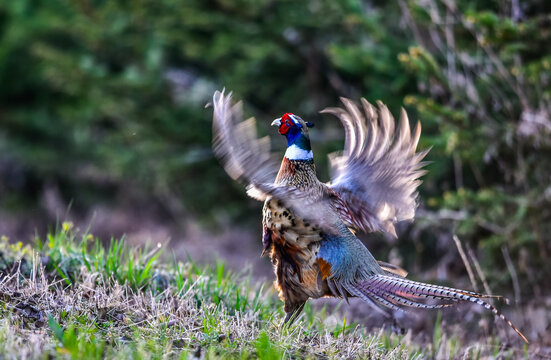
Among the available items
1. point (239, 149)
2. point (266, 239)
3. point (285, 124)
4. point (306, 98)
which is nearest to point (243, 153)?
point (239, 149)

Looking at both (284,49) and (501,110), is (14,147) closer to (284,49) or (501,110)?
(284,49)

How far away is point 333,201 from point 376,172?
0.36 metres

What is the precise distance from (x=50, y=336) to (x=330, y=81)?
231 inches

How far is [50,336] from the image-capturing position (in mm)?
3533

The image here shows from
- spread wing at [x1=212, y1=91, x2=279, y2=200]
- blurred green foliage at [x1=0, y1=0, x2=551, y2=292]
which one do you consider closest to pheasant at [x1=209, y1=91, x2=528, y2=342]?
spread wing at [x1=212, y1=91, x2=279, y2=200]

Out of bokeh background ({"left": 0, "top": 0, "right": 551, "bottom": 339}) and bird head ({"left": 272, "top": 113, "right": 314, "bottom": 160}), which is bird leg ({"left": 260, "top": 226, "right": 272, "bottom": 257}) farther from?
bokeh background ({"left": 0, "top": 0, "right": 551, "bottom": 339})

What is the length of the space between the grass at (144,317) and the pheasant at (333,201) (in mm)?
323

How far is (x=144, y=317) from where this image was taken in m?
4.07

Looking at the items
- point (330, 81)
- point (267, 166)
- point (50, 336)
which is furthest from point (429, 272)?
point (50, 336)

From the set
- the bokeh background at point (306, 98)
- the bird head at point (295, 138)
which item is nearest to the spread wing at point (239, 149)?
the bird head at point (295, 138)

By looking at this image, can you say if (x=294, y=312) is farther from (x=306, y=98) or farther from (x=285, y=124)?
(x=306, y=98)

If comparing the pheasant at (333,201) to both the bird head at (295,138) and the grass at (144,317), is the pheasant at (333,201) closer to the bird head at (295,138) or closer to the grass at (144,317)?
the bird head at (295,138)

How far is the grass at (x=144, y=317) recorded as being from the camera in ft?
11.4

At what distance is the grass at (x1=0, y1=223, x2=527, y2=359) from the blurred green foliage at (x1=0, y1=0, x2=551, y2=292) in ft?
6.55
